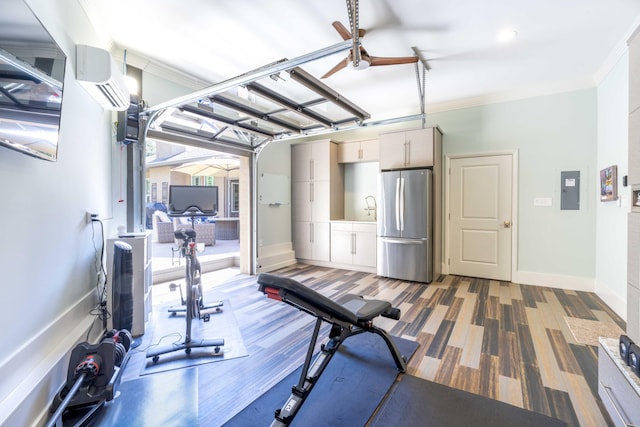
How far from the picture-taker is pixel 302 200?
5926 millimetres

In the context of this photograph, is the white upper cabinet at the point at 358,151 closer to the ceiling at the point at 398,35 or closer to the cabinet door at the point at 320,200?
the cabinet door at the point at 320,200

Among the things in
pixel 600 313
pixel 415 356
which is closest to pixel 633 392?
pixel 415 356

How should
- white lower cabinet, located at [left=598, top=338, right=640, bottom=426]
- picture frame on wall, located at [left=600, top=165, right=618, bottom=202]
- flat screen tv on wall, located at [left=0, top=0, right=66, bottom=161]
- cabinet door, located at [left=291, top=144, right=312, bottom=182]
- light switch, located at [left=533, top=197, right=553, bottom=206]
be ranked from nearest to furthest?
flat screen tv on wall, located at [left=0, top=0, right=66, bottom=161], white lower cabinet, located at [left=598, top=338, right=640, bottom=426], picture frame on wall, located at [left=600, top=165, right=618, bottom=202], light switch, located at [left=533, top=197, right=553, bottom=206], cabinet door, located at [left=291, top=144, right=312, bottom=182]

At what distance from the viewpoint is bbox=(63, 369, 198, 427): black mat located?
1646 mm

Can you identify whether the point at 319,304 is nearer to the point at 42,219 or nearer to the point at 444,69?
the point at 42,219

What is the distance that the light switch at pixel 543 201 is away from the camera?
167 inches

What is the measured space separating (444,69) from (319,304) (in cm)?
362

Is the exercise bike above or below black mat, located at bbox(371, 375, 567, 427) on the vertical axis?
above

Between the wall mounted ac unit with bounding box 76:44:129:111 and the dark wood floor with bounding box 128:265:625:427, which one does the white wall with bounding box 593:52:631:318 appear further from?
the wall mounted ac unit with bounding box 76:44:129:111

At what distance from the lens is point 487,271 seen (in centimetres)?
469

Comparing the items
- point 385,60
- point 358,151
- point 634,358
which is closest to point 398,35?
point 385,60

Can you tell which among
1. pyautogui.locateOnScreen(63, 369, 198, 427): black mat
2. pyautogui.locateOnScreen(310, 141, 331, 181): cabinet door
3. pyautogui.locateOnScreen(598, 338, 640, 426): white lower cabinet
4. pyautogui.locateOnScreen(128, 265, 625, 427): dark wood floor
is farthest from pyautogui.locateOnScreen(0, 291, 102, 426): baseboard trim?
pyautogui.locateOnScreen(310, 141, 331, 181): cabinet door

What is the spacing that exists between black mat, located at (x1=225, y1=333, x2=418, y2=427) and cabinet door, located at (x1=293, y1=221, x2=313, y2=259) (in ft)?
11.3

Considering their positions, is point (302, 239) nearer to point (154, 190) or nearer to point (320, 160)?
point (320, 160)
